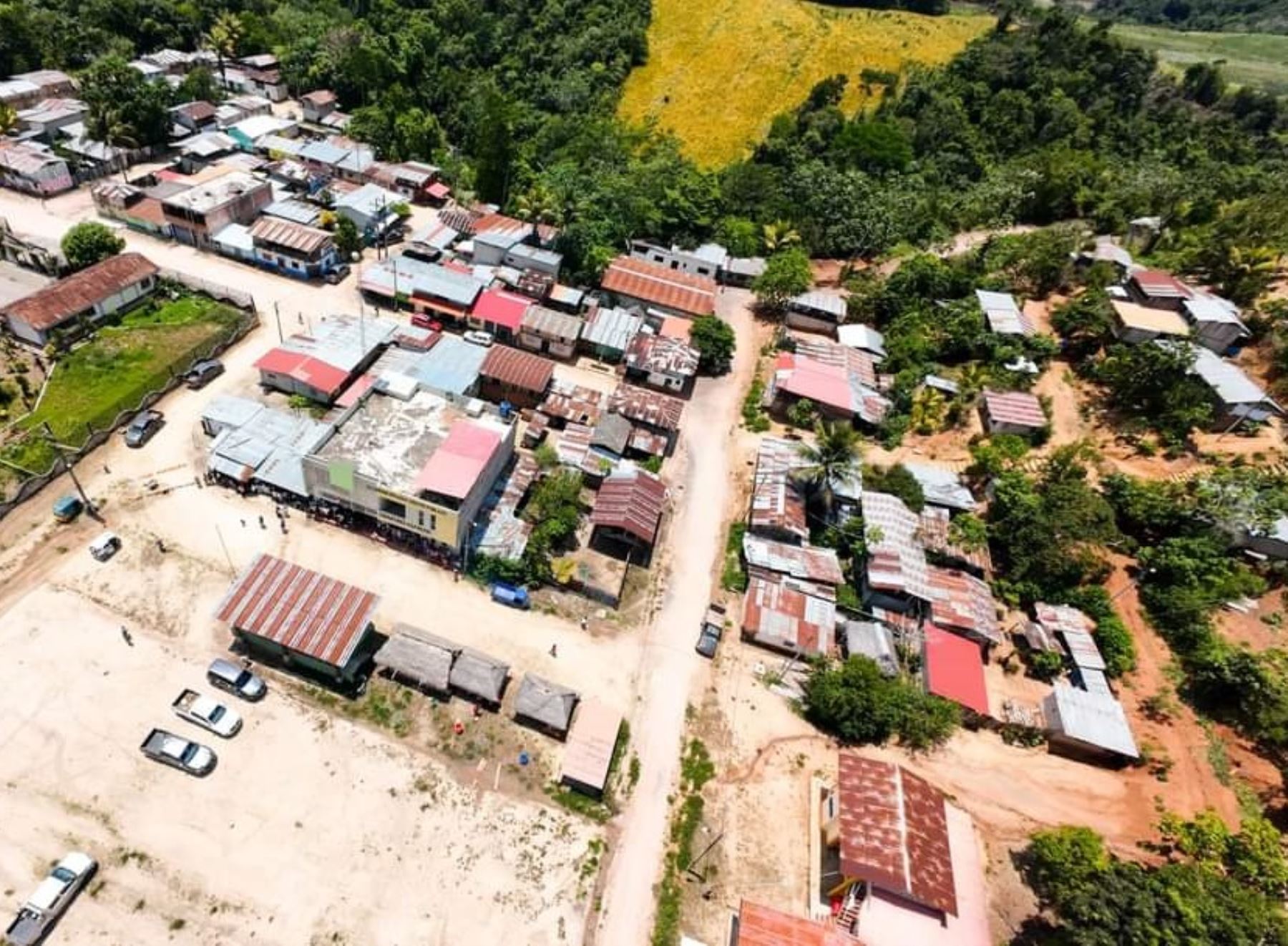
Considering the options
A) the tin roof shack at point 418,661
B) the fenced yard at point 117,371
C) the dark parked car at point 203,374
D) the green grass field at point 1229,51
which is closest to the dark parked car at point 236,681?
the tin roof shack at point 418,661

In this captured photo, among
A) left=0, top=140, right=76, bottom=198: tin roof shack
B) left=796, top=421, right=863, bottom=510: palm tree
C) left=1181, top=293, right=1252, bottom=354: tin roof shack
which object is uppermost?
left=1181, top=293, right=1252, bottom=354: tin roof shack

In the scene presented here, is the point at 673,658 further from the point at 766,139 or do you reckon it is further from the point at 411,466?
the point at 766,139

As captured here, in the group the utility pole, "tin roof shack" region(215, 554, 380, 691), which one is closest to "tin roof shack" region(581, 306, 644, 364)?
"tin roof shack" region(215, 554, 380, 691)

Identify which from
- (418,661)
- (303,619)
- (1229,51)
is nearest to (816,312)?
(418,661)

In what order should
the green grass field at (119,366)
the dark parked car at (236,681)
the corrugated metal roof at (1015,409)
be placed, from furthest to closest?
the corrugated metal roof at (1015,409)
the green grass field at (119,366)
the dark parked car at (236,681)

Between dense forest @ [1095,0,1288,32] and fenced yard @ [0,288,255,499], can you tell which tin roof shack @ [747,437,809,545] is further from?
dense forest @ [1095,0,1288,32]

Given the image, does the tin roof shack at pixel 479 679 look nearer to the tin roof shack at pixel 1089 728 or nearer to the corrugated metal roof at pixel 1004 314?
the tin roof shack at pixel 1089 728

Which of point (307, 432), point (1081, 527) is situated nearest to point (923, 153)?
point (1081, 527)
